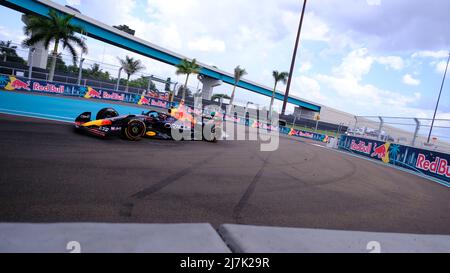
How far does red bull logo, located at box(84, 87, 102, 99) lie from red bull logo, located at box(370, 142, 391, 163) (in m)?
19.4

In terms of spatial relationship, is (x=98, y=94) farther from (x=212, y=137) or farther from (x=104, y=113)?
(x=212, y=137)

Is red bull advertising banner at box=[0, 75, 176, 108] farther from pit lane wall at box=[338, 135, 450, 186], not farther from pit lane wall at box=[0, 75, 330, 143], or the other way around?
pit lane wall at box=[338, 135, 450, 186]

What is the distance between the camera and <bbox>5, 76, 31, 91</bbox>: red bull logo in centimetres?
1612

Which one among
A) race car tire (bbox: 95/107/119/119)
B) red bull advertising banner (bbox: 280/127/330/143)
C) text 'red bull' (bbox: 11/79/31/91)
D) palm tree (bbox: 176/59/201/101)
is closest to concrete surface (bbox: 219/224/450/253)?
race car tire (bbox: 95/107/119/119)

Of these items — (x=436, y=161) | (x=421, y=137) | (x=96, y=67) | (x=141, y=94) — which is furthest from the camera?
(x=141, y=94)

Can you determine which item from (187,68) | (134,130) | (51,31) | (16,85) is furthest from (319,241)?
(187,68)

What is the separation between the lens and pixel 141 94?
78.5ft

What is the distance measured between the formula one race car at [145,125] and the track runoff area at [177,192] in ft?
2.22

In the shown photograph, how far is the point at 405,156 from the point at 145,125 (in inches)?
466

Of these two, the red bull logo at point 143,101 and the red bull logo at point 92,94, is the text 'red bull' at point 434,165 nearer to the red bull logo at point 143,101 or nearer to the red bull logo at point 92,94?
the red bull logo at point 143,101

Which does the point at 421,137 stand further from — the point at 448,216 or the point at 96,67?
the point at 96,67

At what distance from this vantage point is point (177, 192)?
4.13m

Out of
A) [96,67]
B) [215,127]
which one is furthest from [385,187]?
[96,67]
